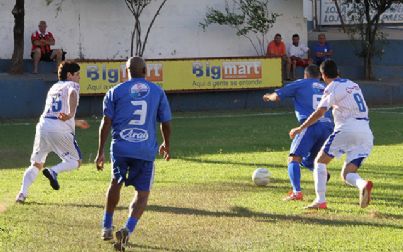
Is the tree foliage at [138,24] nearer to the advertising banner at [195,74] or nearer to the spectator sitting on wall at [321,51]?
the advertising banner at [195,74]

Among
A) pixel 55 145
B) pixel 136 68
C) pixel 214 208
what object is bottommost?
pixel 214 208

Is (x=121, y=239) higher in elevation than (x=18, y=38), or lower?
lower

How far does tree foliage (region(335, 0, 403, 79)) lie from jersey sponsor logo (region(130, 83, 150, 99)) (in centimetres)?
2545

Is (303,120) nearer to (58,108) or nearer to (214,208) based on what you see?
(214,208)

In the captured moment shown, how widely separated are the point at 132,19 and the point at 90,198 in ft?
66.6

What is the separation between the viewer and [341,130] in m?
11.3

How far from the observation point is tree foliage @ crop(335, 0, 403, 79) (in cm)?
3403

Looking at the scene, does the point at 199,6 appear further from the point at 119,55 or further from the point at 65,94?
the point at 65,94

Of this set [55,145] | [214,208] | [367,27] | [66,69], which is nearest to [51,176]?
[55,145]

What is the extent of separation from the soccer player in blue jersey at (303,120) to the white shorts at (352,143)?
1.17 metres

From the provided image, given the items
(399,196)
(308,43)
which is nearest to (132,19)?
(308,43)

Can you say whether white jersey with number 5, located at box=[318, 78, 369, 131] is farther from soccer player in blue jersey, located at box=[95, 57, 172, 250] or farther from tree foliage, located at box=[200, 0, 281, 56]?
tree foliage, located at box=[200, 0, 281, 56]

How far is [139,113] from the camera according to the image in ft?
30.7

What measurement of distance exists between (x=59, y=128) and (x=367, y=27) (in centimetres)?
2378
